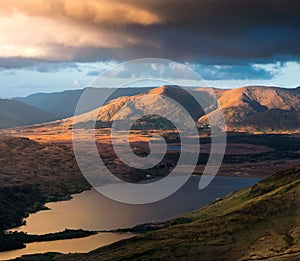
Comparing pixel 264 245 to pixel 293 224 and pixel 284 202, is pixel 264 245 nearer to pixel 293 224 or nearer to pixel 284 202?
pixel 293 224

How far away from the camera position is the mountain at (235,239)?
107188 mm

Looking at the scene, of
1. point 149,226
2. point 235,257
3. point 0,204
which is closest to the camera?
point 235,257

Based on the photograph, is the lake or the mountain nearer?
the mountain

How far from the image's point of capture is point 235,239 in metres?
115

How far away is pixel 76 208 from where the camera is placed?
625ft

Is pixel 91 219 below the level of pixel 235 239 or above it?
below

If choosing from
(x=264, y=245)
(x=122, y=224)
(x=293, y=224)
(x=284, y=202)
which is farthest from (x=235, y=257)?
(x=122, y=224)

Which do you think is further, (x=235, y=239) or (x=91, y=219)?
(x=91, y=219)

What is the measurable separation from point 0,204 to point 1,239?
47843 millimetres

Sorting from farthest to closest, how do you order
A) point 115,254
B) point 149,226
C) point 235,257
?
point 149,226 < point 115,254 < point 235,257

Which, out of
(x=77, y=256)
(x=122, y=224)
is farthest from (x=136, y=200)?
(x=77, y=256)

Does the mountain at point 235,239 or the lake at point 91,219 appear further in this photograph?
the lake at point 91,219

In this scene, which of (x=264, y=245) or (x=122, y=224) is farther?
(x=122, y=224)

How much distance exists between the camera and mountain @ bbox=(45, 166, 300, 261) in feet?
352
